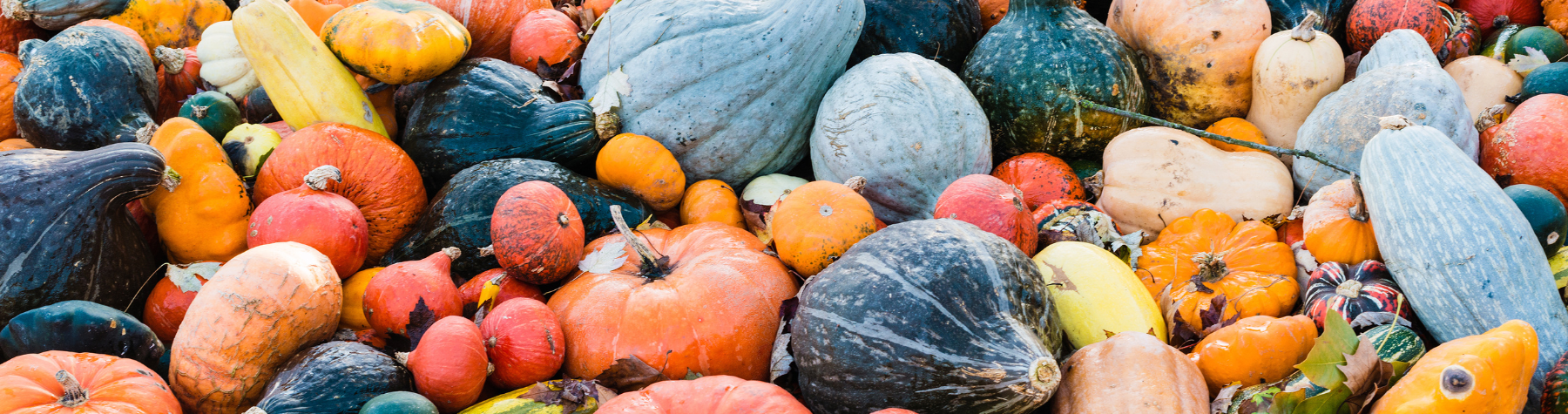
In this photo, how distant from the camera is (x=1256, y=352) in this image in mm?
2396

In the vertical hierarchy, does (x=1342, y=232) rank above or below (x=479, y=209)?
above

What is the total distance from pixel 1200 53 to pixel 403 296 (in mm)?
3646

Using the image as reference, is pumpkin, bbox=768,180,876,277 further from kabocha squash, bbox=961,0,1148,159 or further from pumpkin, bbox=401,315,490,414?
kabocha squash, bbox=961,0,1148,159

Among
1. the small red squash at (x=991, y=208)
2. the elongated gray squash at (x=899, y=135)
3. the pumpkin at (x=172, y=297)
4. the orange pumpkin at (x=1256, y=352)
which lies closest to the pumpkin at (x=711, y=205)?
the elongated gray squash at (x=899, y=135)

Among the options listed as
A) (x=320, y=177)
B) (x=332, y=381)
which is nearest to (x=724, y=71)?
(x=320, y=177)

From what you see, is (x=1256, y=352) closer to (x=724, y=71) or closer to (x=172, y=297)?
(x=724, y=71)

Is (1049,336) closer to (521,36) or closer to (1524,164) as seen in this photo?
(1524,164)

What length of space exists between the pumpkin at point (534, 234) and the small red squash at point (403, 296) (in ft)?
0.74

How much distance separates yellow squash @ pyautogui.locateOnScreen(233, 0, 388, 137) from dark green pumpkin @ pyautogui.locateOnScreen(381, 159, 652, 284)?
2.14ft

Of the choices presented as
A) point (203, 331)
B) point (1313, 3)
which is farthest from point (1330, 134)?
point (203, 331)

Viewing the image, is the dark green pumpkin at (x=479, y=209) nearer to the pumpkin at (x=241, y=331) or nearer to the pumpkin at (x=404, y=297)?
the pumpkin at (x=404, y=297)

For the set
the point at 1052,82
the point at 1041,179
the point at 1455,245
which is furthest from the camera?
the point at 1052,82

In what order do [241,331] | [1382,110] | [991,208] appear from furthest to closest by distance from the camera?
[1382,110], [991,208], [241,331]

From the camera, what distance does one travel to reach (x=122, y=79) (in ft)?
11.6
